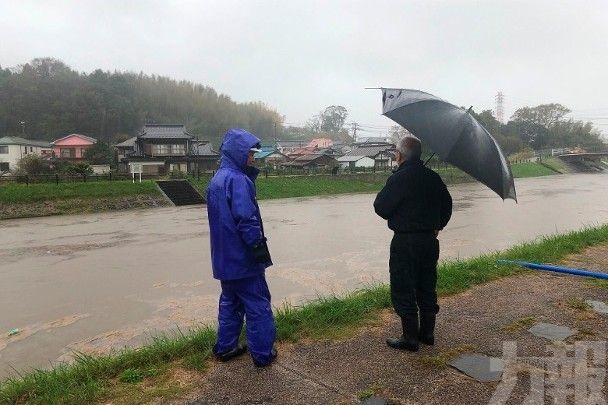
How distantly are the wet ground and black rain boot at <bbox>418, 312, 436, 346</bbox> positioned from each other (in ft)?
9.74

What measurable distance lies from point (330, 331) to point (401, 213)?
39.0 inches

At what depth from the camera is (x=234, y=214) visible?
2363 mm

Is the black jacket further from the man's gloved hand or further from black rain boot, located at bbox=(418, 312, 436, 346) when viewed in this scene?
the man's gloved hand

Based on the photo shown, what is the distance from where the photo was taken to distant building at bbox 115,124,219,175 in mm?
33062

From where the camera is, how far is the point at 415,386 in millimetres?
2145

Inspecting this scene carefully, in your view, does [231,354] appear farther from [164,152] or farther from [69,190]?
[164,152]

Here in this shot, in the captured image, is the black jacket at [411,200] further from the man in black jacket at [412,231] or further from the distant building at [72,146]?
the distant building at [72,146]

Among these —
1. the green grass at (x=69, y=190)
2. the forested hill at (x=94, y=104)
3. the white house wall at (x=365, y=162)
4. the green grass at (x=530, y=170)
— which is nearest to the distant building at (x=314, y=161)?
Result: the white house wall at (x=365, y=162)

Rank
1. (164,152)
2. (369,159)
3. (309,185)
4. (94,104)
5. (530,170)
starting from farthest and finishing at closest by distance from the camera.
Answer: (94,104) → (530,170) → (369,159) → (164,152) → (309,185)

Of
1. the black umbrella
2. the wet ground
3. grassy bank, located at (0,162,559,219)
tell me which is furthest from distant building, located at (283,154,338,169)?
the black umbrella

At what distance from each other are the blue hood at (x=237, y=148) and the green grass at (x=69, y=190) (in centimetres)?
2118
